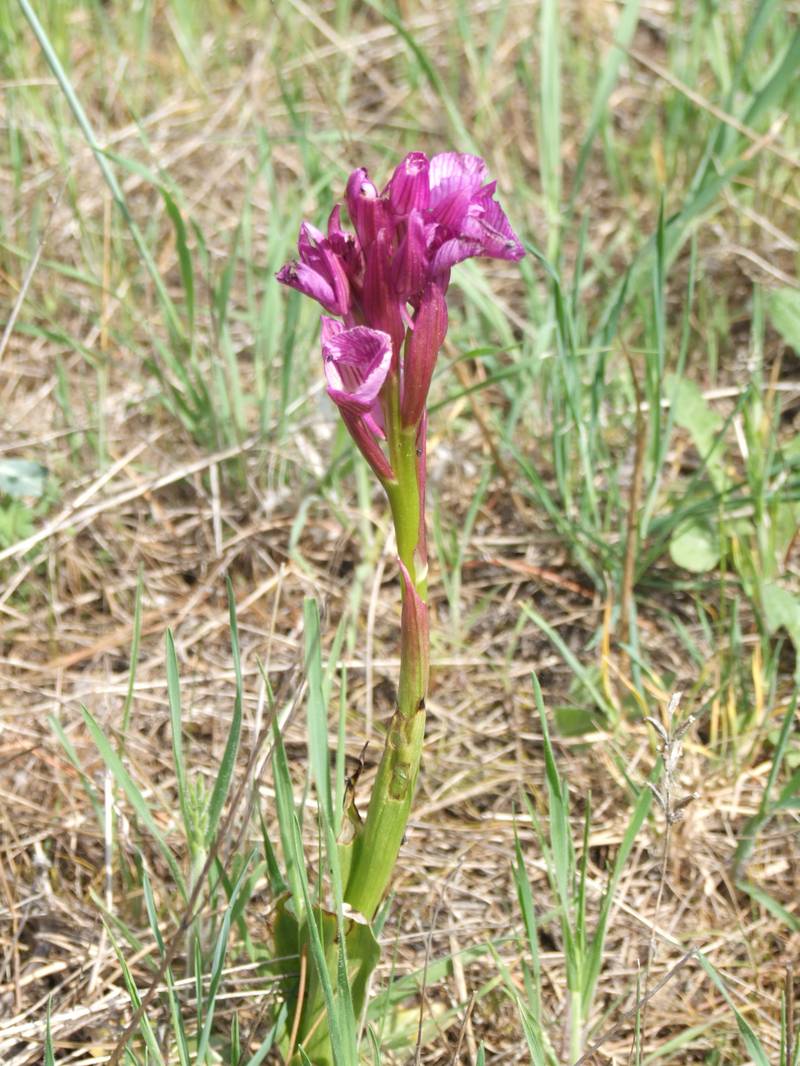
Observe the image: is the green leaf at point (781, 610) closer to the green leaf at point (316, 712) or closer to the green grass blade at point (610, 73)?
the green leaf at point (316, 712)

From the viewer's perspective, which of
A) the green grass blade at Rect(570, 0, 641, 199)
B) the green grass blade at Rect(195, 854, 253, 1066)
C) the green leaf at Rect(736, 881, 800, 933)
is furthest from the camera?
the green grass blade at Rect(570, 0, 641, 199)

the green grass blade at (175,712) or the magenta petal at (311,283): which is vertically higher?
the magenta petal at (311,283)

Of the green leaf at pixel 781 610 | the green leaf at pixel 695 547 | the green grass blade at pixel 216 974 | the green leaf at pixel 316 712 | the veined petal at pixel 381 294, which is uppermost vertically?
the veined petal at pixel 381 294

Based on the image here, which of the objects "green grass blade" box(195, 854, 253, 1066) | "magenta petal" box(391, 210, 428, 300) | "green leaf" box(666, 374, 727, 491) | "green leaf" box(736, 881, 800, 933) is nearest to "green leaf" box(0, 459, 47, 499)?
"green grass blade" box(195, 854, 253, 1066)

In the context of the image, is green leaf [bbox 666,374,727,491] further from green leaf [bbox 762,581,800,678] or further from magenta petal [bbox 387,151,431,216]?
magenta petal [bbox 387,151,431,216]

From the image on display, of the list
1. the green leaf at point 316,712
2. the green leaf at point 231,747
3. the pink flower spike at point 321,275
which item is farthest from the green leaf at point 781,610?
the pink flower spike at point 321,275

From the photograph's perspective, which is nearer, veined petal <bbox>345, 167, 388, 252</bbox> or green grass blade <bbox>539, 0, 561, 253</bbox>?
veined petal <bbox>345, 167, 388, 252</bbox>

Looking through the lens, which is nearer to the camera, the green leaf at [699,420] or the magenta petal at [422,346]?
the magenta petal at [422,346]
